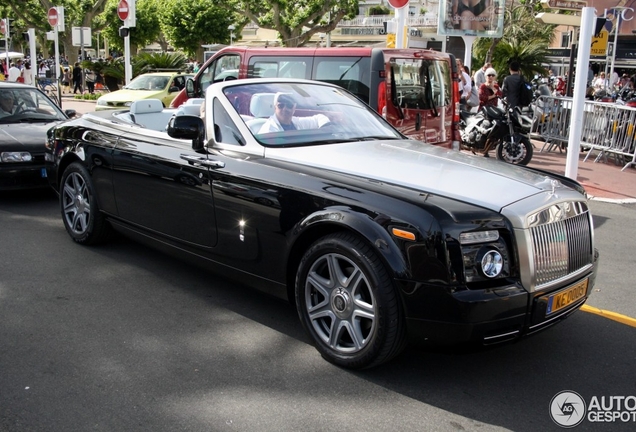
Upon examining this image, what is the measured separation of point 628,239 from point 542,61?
17.2m

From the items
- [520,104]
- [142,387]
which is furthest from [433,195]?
[520,104]

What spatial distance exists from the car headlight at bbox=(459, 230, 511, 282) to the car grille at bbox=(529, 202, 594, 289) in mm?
221

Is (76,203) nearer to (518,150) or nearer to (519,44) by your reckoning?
(518,150)

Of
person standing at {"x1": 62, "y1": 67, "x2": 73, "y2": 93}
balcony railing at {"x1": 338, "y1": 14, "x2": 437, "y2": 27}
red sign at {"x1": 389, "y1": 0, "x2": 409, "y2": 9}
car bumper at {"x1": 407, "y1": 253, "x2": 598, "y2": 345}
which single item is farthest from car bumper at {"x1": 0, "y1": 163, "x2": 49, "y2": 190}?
balcony railing at {"x1": 338, "y1": 14, "x2": 437, "y2": 27}

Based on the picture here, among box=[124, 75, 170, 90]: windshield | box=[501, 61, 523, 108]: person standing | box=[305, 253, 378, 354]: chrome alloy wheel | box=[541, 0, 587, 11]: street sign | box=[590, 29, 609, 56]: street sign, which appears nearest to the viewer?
box=[305, 253, 378, 354]: chrome alloy wheel

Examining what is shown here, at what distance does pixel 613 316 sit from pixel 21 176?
21.7 feet

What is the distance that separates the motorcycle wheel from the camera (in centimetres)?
1214

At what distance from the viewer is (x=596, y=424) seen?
3.51 meters

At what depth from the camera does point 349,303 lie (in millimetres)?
3945

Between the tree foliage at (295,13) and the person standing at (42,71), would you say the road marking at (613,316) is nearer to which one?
the person standing at (42,71)

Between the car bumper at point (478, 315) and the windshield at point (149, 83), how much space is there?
17925mm

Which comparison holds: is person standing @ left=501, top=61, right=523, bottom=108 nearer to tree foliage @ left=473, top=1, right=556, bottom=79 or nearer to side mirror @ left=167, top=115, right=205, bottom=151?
tree foliage @ left=473, top=1, right=556, bottom=79

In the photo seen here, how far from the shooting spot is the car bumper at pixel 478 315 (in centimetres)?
348

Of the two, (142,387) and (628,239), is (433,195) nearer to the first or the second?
(142,387)
